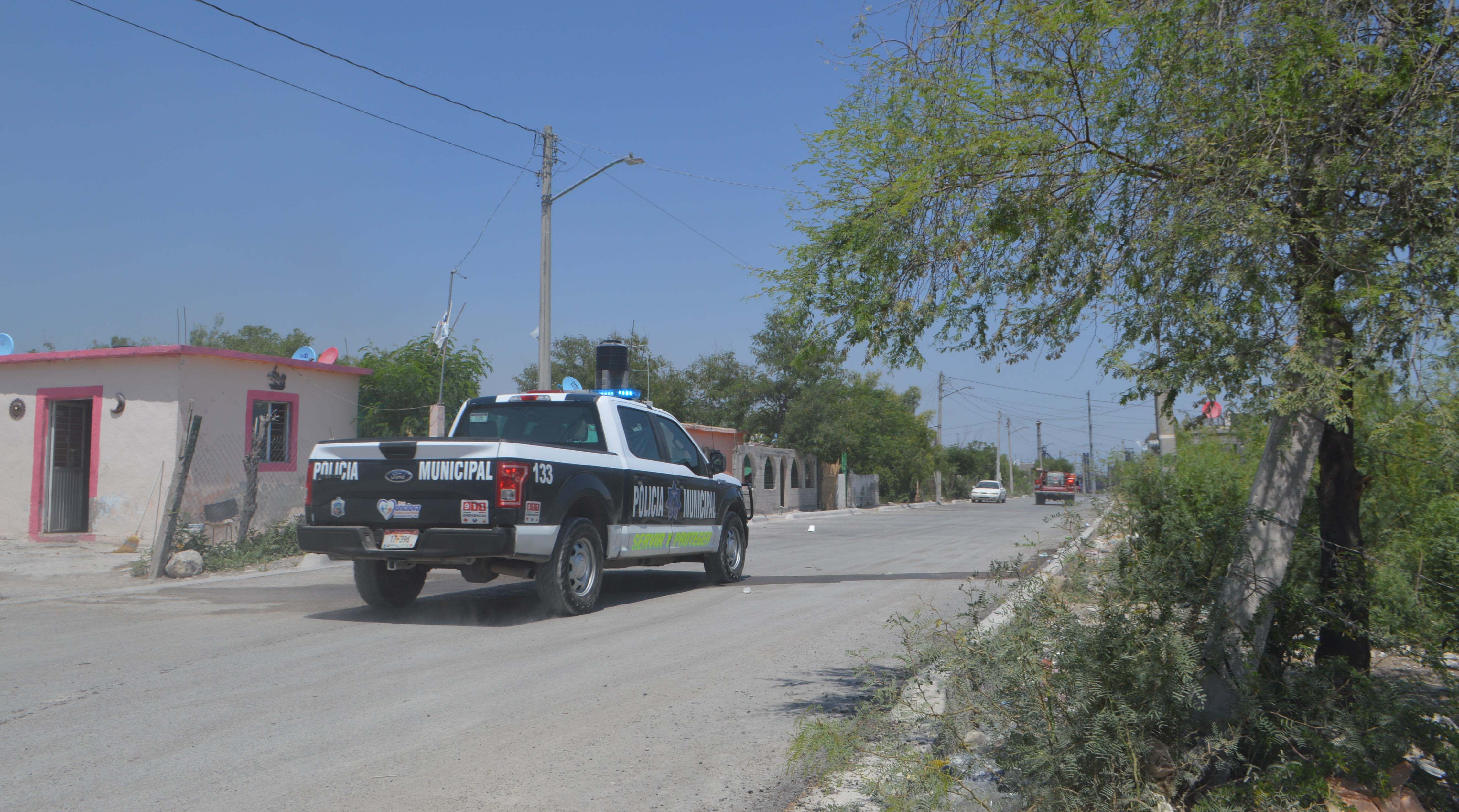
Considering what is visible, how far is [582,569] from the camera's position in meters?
8.88

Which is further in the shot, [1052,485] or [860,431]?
[1052,485]

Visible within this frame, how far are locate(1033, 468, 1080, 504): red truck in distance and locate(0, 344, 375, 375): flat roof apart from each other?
41.0 metres

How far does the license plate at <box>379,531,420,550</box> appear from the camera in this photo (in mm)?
7949

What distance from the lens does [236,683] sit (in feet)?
19.5

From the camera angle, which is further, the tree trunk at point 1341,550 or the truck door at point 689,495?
the truck door at point 689,495

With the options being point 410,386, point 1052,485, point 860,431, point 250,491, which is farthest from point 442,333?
point 1052,485

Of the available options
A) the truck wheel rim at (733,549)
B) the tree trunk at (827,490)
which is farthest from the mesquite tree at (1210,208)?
the tree trunk at (827,490)

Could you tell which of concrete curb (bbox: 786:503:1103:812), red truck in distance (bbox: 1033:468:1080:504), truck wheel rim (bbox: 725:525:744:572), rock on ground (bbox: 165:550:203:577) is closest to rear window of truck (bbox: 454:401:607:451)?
truck wheel rim (bbox: 725:525:744:572)

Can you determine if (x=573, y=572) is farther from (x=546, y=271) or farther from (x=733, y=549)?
(x=546, y=271)

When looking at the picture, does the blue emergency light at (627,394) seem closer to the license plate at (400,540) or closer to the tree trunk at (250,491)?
the license plate at (400,540)

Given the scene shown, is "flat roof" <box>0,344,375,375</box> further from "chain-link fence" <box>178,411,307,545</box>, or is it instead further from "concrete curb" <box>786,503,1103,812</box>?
"concrete curb" <box>786,503,1103,812</box>

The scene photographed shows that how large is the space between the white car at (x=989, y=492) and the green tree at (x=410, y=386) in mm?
43597

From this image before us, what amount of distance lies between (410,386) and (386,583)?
42.4 feet

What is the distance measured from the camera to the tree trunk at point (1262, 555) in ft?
13.1
